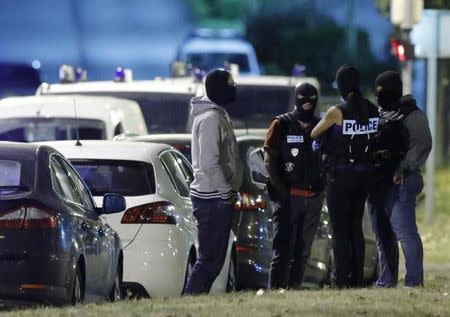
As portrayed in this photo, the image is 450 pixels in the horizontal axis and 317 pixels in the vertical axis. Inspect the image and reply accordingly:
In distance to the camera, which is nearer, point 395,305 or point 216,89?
point 395,305

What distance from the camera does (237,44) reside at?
36031 mm

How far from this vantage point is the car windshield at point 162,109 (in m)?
21.2

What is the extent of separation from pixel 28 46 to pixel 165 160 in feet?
72.4

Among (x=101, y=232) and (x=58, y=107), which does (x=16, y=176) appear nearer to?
(x=101, y=232)

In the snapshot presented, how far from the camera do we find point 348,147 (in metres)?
13.0

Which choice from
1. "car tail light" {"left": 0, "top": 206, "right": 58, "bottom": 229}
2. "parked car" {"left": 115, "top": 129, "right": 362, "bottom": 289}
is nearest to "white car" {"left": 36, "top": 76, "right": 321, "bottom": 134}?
"parked car" {"left": 115, "top": 129, "right": 362, "bottom": 289}

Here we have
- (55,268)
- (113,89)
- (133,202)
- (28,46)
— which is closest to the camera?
(55,268)

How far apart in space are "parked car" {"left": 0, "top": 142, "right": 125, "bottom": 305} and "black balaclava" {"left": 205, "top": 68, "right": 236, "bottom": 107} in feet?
3.72

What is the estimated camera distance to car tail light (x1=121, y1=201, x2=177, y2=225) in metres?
13.4

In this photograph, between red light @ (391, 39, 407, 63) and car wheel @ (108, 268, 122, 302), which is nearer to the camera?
car wheel @ (108, 268, 122, 302)

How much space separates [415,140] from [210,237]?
5.68 ft

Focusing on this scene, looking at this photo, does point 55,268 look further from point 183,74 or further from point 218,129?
point 183,74

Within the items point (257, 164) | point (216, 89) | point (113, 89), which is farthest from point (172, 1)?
point (216, 89)

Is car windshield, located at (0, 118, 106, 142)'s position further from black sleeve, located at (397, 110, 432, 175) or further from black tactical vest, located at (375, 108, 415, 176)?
black sleeve, located at (397, 110, 432, 175)
